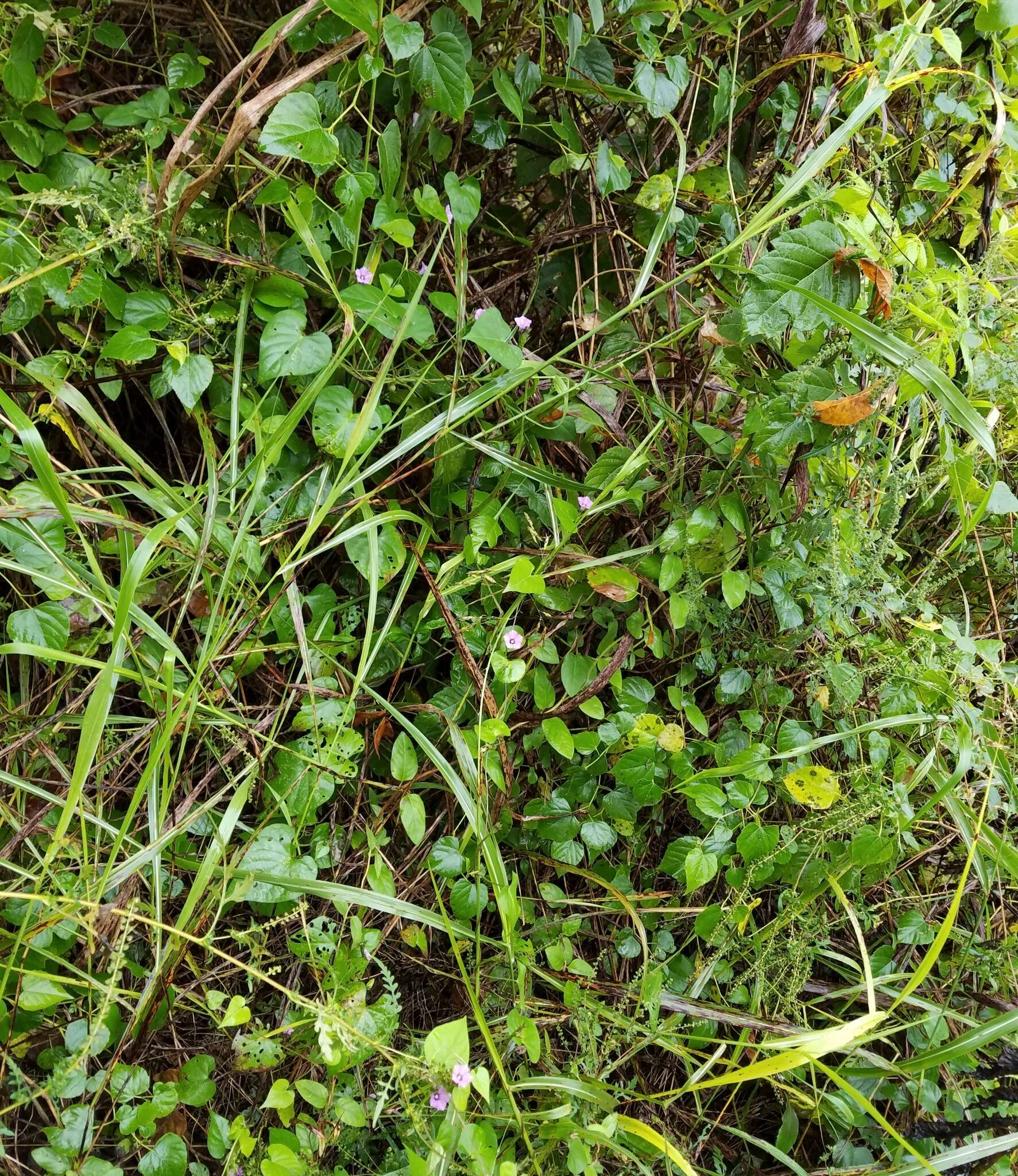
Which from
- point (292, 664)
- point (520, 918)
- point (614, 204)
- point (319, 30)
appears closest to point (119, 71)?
point (319, 30)

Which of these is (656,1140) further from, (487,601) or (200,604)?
(200,604)

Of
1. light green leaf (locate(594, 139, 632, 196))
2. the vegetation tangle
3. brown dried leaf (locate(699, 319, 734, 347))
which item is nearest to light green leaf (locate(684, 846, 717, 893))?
the vegetation tangle

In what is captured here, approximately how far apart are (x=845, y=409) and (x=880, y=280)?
0.52 ft

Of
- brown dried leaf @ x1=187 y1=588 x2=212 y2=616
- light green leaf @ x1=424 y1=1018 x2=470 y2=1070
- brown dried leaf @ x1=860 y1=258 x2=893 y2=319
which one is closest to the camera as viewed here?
light green leaf @ x1=424 y1=1018 x2=470 y2=1070

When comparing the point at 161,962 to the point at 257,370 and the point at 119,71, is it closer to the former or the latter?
the point at 257,370

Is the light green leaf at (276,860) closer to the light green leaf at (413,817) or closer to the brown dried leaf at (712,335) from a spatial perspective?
the light green leaf at (413,817)

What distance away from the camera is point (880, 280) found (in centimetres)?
96

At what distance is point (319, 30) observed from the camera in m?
1.00

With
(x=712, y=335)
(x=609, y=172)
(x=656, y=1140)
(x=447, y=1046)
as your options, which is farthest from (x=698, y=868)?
(x=609, y=172)

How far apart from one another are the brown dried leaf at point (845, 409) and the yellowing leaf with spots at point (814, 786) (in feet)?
1.60

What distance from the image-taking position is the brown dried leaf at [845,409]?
963 millimetres

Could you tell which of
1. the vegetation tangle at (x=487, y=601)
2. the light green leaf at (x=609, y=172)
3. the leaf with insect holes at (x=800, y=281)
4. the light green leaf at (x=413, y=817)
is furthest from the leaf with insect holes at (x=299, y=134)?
the light green leaf at (x=413, y=817)

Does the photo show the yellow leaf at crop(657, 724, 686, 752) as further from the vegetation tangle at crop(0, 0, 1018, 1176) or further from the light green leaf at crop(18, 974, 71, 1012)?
the light green leaf at crop(18, 974, 71, 1012)

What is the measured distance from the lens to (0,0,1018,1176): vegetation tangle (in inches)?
37.4
